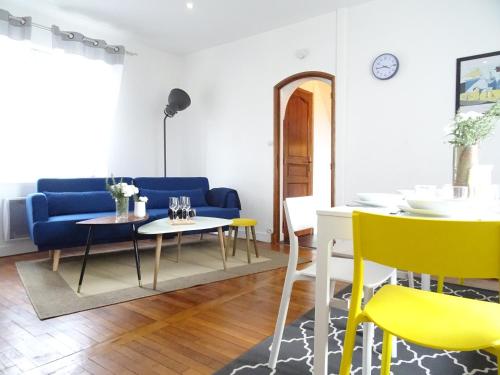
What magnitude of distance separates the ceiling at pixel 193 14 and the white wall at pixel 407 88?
1.60 ft

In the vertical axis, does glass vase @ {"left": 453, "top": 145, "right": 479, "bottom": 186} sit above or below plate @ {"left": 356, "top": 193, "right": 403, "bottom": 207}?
above

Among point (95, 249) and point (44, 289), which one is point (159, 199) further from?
point (44, 289)

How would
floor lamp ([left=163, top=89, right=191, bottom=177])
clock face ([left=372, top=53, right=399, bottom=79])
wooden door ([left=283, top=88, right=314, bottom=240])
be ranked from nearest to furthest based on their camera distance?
clock face ([left=372, top=53, right=399, bottom=79]) → wooden door ([left=283, top=88, right=314, bottom=240]) → floor lamp ([left=163, top=89, right=191, bottom=177])

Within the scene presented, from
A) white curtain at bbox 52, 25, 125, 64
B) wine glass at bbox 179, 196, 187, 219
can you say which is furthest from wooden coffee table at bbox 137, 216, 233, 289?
white curtain at bbox 52, 25, 125, 64

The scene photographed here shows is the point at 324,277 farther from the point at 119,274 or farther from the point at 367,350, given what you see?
the point at 119,274

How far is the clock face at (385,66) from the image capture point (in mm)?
3453

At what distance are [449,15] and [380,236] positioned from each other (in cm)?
319

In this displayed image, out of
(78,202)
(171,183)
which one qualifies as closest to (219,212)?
(171,183)

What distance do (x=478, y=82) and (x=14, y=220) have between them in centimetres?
478

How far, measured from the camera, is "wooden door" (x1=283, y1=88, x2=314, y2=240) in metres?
4.63

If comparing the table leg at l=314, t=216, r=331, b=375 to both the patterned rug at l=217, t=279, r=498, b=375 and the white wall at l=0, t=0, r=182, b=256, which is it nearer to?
the patterned rug at l=217, t=279, r=498, b=375

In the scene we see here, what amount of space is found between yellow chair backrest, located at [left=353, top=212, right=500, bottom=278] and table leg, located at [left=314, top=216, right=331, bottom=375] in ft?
1.03

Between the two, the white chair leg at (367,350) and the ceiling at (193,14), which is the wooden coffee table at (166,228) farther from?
the ceiling at (193,14)

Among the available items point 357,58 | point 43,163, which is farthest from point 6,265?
point 357,58
